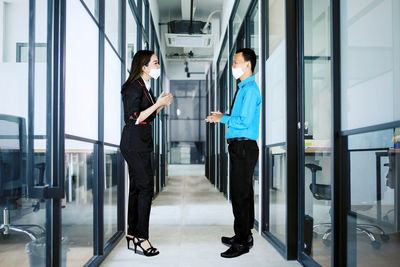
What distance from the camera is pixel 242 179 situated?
8.96 feet

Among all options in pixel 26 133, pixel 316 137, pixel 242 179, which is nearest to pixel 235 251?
pixel 242 179

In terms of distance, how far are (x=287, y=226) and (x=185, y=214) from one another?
2191mm

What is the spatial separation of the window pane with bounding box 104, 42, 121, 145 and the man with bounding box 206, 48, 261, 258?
0.88 m

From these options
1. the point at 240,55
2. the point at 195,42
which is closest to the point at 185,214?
the point at 240,55

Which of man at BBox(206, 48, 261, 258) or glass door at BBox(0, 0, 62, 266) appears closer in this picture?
glass door at BBox(0, 0, 62, 266)

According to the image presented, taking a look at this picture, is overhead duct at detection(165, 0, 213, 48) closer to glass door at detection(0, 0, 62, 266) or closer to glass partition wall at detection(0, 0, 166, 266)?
glass partition wall at detection(0, 0, 166, 266)

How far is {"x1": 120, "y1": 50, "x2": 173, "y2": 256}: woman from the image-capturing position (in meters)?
2.65

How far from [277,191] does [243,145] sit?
2.13 ft

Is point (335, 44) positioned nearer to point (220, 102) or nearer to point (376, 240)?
point (376, 240)

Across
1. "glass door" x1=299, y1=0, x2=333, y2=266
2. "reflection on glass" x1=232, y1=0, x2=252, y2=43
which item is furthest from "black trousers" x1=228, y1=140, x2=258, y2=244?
"reflection on glass" x1=232, y1=0, x2=252, y2=43

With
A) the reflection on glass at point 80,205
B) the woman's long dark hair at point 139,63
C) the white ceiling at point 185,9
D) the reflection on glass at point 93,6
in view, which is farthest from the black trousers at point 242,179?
the white ceiling at point 185,9

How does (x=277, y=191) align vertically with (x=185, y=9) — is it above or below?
below

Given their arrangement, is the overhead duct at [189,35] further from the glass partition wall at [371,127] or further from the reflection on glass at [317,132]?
the glass partition wall at [371,127]

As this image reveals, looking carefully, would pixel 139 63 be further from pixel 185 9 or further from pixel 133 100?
pixel 185 9
